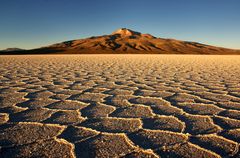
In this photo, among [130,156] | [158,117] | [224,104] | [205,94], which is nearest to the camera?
[130,156]

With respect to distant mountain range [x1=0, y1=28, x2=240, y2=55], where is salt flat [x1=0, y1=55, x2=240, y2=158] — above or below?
above

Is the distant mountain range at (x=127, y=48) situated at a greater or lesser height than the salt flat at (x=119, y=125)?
lesser

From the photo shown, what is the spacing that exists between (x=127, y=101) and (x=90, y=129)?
0.91m

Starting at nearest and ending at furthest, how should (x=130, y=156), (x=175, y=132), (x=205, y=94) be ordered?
(x=130, y=156), (x=175, y=132), (x=205, y=94)

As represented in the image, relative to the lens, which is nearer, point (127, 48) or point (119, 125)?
point (119, 125)

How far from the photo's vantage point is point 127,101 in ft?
8.34

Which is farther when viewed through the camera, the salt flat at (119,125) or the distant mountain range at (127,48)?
the distant mountain range at (127,48)

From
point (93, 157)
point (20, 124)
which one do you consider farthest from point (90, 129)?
point (20, 124)

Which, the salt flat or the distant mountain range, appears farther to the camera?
the distant mountain range

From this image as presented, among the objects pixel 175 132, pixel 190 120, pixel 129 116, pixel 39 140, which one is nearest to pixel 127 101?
pixel 129 116

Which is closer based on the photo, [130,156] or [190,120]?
[130,156]

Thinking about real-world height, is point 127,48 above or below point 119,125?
below

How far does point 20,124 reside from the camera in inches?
69.7

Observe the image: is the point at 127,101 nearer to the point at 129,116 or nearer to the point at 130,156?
the point at 129,116
